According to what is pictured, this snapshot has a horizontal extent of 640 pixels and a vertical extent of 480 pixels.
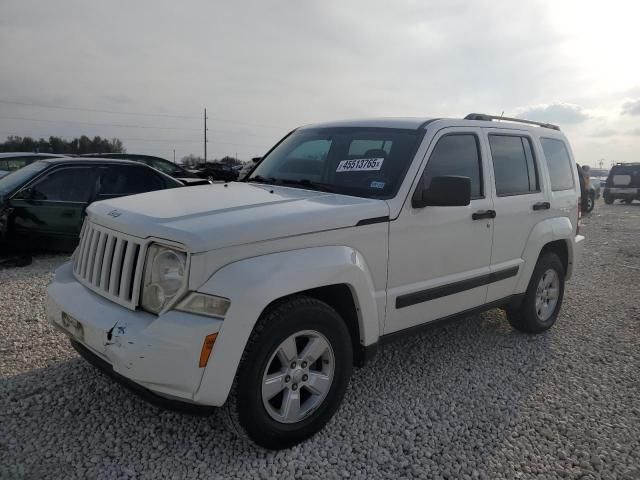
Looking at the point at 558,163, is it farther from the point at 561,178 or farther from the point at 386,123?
the point at 386,123

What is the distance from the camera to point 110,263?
9.14ft

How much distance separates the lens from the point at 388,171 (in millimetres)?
3357

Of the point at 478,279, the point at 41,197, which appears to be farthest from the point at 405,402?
the point at 41,197

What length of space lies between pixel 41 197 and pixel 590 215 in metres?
17.8

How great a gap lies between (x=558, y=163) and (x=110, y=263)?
4407 millimetres

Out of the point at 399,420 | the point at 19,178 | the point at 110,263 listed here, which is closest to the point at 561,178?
the point at 399,420

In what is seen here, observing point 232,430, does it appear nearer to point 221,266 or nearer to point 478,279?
point 221,266

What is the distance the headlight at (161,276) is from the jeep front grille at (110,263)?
44mm

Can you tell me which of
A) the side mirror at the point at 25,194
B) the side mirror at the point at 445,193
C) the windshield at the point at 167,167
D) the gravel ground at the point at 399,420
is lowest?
the gravel ground at the point at 399,420

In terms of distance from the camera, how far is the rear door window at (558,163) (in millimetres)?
4844

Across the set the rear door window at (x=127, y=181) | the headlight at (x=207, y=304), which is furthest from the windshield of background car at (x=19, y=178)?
the headlight at (x=207, y=304)

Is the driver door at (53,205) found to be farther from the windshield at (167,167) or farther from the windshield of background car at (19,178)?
the windshield at (167,167)

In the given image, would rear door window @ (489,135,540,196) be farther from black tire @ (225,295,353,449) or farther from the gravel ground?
black tire @ (225,295,353,449)

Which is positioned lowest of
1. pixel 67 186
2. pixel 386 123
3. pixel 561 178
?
pixel 67 186
